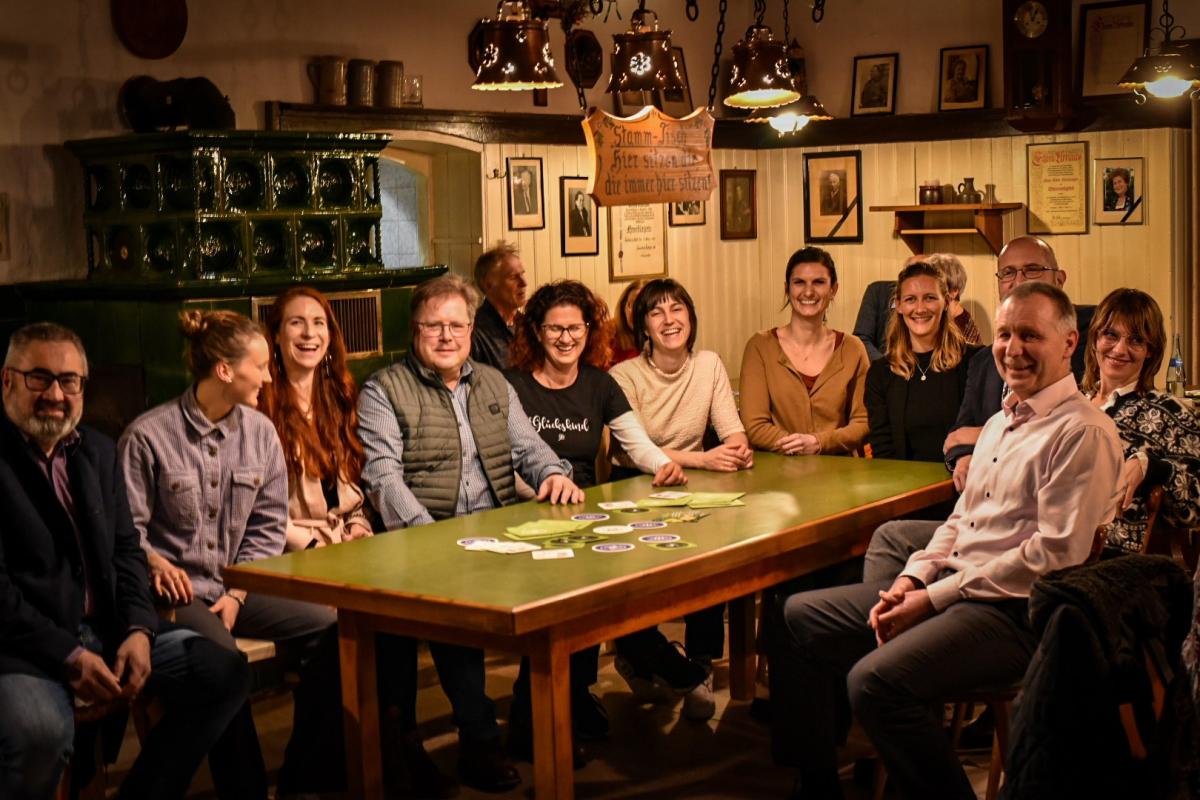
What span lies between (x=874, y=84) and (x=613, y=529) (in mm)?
5888

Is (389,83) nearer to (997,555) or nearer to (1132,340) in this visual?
(1132,340)

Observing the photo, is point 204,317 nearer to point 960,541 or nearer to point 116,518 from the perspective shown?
point 116,518

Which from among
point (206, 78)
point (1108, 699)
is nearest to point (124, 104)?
point (206, 78)

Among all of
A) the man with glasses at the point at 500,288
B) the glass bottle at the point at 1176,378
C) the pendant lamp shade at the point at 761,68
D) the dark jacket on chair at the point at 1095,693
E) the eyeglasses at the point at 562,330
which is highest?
the pendant lamp shade at the point at 761,68

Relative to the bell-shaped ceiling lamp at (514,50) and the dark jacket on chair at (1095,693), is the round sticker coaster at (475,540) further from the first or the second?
the dark jacket on chair at (1095,693)

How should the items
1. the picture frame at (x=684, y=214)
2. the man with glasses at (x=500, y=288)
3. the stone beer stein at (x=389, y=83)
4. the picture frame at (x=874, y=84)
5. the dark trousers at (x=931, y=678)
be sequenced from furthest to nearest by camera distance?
the picture frame at (x=874, y=84)
the picture frame at (x=684, y=214)
the stone beer stein at (x=389, y=83)
the man with glasses at (x=500, y=288)
the dark trousers at (x=931, y=678)

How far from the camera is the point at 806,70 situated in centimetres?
988

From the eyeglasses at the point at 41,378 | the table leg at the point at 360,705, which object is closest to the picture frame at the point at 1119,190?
the table leg at the point at 360,705

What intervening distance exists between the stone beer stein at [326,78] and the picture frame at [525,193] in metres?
1.33

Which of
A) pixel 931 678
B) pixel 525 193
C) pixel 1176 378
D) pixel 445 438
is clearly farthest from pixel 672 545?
pixel 525 193

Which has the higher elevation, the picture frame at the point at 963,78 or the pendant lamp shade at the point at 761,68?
the picture frame at the point at 963,78

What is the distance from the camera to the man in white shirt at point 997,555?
3805 mm

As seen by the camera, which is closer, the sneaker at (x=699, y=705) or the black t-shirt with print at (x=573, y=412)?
the sneaker at (x=699, y=705)

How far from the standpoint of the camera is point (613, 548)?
13.7ft
